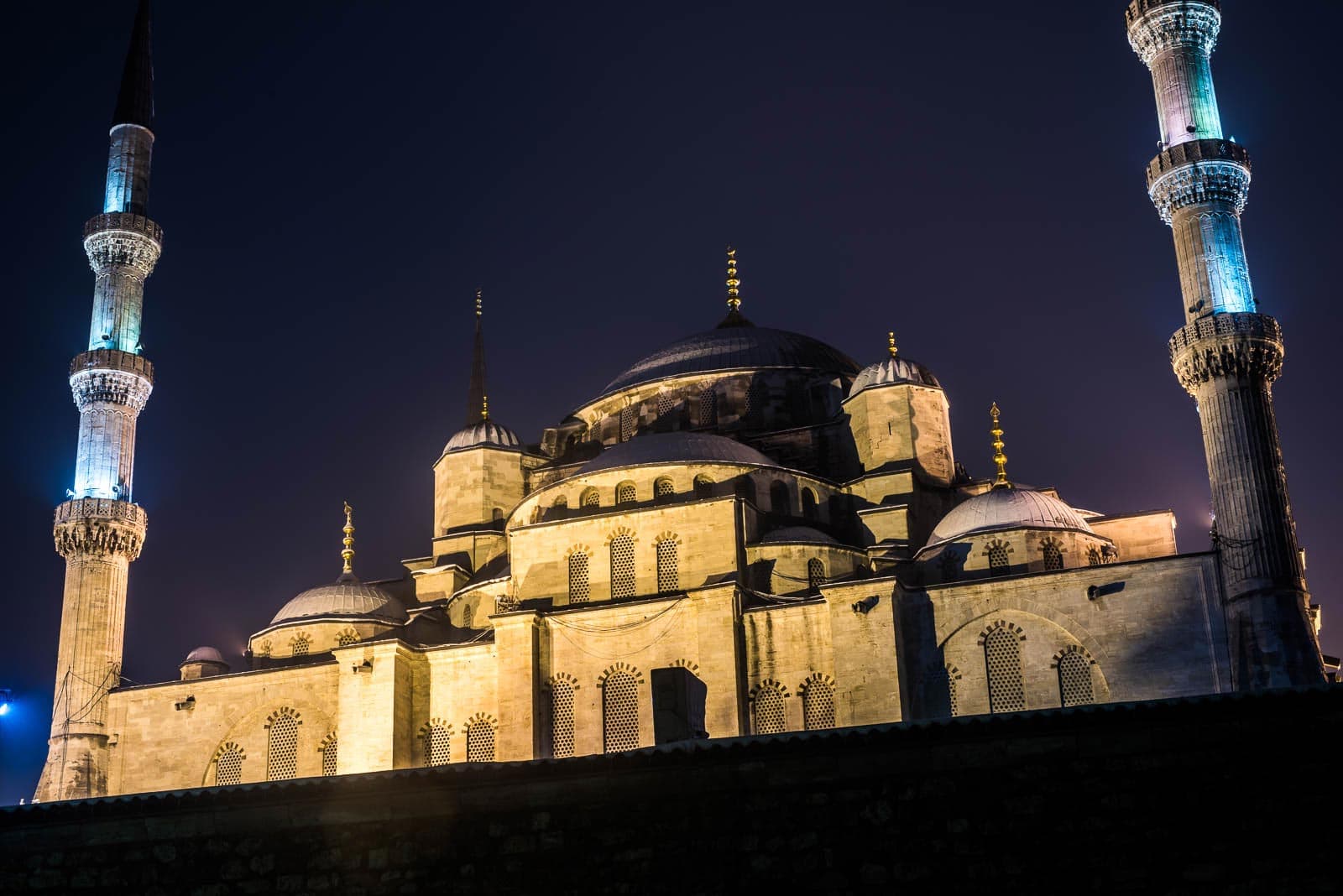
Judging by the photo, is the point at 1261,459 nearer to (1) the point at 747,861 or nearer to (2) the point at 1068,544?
(2) the point at 1068,544

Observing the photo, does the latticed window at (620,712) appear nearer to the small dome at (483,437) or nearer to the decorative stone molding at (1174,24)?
the small dome at (483,437)

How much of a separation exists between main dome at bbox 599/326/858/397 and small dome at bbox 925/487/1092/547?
720cm

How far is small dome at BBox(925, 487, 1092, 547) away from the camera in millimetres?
22172

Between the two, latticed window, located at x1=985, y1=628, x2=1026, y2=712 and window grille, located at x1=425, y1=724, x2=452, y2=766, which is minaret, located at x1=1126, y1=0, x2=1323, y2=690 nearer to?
latticed window, located at x1=985, y1=628, x2=1026, y2=712

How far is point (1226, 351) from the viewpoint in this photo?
21141 millimetres

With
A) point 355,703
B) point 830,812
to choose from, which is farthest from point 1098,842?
point 355,703

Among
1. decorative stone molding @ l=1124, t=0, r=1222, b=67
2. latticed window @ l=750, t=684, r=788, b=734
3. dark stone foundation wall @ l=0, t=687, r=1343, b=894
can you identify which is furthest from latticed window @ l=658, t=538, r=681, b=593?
dark stone foundation wall @ l=0, t=687, r=1343, b=894

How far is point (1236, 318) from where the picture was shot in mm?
21391

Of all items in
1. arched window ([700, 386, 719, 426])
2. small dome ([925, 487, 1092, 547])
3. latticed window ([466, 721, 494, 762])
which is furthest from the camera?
arched window ([700, 386, 719, 426])

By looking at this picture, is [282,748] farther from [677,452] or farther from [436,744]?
[677,452]

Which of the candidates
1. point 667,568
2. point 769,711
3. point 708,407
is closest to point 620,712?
point 769,711

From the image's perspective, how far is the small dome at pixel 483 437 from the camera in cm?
2783

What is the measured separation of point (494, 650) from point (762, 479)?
498 cm

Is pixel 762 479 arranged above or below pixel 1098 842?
above
